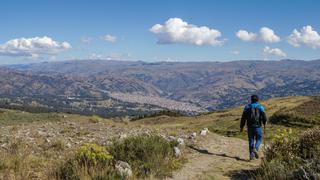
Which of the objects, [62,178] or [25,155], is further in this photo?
[25,155]

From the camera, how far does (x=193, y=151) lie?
15.3 meters

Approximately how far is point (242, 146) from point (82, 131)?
815 centimetres

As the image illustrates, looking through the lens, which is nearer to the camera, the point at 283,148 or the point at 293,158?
the point at 293,158

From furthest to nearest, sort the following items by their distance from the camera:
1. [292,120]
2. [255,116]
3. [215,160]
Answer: [292,120], [255,116], [215,160]

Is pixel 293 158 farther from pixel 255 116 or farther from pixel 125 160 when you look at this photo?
pixel 255 116

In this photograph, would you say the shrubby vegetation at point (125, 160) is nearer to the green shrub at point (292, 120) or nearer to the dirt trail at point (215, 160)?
the dirt trail at point (215, 160)

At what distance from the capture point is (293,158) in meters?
9.95

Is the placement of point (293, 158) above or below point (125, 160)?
above

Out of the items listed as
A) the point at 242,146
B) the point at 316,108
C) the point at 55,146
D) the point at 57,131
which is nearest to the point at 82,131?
the point at 57,131

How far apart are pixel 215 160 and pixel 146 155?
12.7 ft

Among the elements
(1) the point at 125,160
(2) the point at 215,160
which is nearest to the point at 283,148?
(2) the point at 215,160

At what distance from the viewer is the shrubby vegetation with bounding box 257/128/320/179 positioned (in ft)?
27.3

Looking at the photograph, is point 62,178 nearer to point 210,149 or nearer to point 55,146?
point 55,146

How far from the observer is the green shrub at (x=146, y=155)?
1051 centimetres
